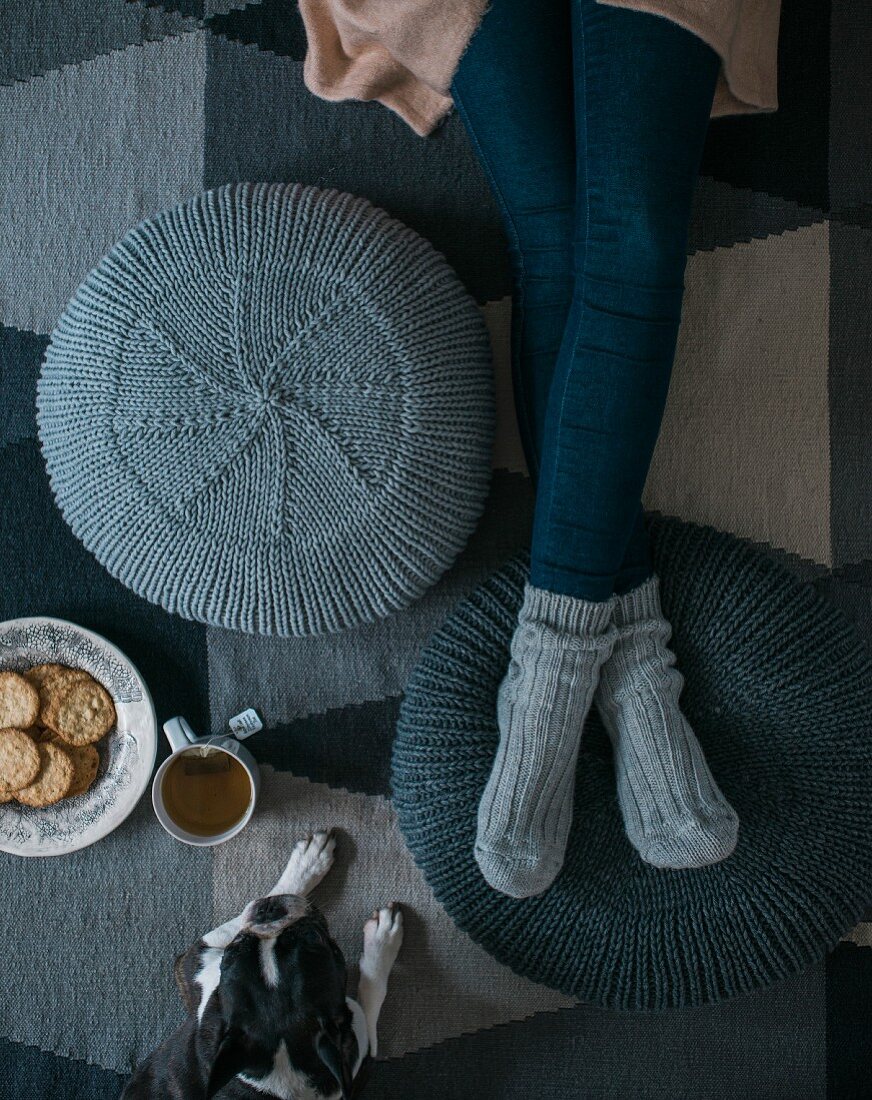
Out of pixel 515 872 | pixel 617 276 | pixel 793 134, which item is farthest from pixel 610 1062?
pixel 793 134

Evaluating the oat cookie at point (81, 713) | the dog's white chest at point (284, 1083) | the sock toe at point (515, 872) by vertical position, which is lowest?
the dog's white chest at point (284, 1083)

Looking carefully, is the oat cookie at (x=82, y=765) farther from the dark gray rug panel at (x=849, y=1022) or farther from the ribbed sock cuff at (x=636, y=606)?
the dark gray rug panel at (x=849, y=1022)

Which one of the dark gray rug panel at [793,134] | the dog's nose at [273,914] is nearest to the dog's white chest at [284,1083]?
the dog's nose at [273,914]

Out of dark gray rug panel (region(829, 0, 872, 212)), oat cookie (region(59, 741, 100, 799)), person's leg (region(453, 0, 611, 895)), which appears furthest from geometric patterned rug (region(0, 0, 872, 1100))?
person's leg (region(453, 0, 611, 895))

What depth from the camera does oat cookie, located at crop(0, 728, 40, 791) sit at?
1.09 meters

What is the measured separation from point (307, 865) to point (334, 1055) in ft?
0.94

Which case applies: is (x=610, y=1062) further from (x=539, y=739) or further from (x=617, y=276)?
(x=617, y=276)

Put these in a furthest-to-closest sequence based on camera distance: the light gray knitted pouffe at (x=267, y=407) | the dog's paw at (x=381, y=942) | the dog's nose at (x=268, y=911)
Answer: the dog's paw at (x=381, y=942), the dog's nose at (x=268, y=911), the light gray knitted pouffe at (x=267, y=407)

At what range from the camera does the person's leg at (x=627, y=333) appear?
2.72ft

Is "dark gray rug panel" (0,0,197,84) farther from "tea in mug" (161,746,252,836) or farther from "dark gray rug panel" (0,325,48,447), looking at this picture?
"tea in mug" (161,746,252,836)

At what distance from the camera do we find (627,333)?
866mm

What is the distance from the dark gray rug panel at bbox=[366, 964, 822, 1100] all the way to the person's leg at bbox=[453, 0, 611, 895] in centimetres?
36

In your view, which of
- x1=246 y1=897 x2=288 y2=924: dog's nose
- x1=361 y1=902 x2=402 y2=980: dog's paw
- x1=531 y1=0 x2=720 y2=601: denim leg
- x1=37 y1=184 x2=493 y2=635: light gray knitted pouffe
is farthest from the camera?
x1=361 y1=902 x2=402 y2=980: dog's paw

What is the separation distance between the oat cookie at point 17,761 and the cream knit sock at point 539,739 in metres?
0.55
